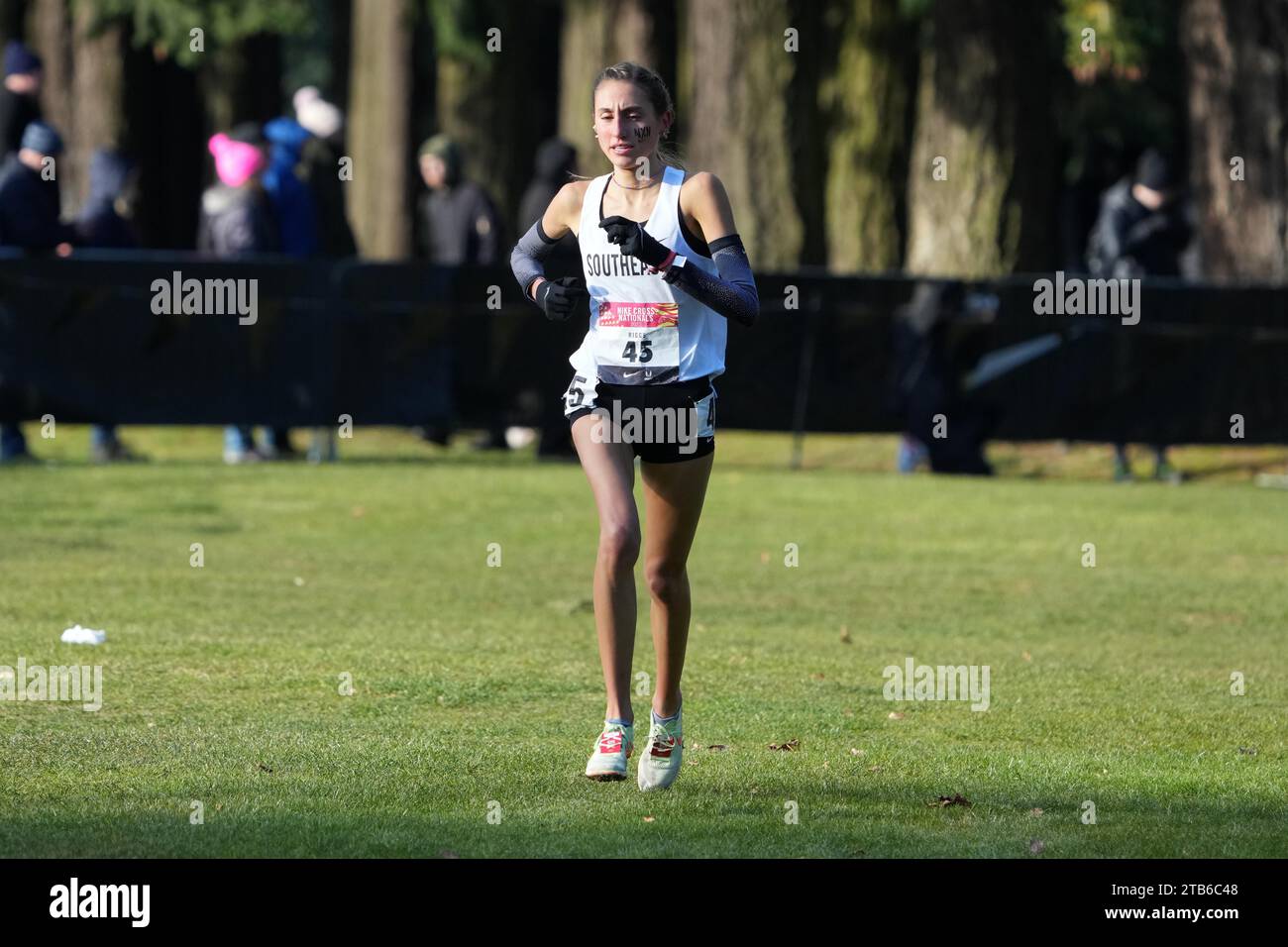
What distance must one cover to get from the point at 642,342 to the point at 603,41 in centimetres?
1875

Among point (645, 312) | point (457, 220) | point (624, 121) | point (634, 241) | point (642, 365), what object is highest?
point (457, 220)

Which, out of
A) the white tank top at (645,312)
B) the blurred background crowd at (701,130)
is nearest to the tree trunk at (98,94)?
the blurred background crowd at (701,130)

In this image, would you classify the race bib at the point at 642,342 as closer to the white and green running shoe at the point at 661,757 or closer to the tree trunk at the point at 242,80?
the white and green running shoe at the point at 661,757

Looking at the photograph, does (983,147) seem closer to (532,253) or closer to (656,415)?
(532,253)

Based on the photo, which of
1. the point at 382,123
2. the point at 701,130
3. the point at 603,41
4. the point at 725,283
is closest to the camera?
the point at 725,283

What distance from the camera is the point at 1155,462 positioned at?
19.5 m

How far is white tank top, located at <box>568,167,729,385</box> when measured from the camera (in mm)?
7129

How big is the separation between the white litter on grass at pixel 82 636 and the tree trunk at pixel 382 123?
A: 58.6 feet

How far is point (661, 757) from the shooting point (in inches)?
285

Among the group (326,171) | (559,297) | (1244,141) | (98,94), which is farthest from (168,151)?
(559,297)

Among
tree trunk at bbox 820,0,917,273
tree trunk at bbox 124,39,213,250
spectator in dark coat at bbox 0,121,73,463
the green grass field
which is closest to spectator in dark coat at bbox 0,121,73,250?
spectator in dark coat at bbox 0,121,73,463

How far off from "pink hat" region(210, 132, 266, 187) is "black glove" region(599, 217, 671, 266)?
465 inches

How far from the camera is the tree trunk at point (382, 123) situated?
90.9ft
